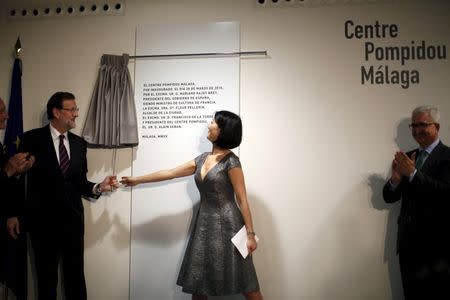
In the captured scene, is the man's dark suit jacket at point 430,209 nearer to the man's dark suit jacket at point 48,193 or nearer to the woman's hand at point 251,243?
the woman's hand at point 251,243

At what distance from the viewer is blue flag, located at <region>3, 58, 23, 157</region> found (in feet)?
9.95

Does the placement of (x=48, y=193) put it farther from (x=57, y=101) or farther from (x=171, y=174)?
(x=171, y=174)

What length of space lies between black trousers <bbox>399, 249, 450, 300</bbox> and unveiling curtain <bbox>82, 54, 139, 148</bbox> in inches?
90.8

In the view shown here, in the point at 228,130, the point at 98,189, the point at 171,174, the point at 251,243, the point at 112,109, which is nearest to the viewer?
A: the point at 251,243

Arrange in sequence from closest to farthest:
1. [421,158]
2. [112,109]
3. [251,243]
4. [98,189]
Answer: [251,243] → [421,158] → [98,189] → [112,109]

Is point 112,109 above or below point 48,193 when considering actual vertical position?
above

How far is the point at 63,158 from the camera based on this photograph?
2625mm

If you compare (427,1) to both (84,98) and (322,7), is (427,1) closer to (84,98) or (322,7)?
(322,7)

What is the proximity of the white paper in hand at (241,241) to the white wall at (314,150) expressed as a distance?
0.68m

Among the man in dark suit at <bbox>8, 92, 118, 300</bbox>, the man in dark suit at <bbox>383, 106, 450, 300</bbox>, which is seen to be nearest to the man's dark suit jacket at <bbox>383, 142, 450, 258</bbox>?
the man in dark suit at <bbox>383, 106, 450, 300</bbox>

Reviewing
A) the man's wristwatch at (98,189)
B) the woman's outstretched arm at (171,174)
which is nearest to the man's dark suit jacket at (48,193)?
the man's wristwatch at (98,189)

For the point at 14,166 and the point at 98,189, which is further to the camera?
the point at 98,189

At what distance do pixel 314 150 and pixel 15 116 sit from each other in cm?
262

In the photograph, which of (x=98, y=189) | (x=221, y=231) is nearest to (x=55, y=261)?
(x=98, y=189)
